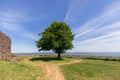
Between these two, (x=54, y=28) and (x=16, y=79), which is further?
(x=54, y=28)

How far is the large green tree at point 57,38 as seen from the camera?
45.9 meters

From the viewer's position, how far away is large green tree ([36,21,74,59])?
45.9 metres

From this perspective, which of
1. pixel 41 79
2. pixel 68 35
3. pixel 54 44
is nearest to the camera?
pixel 41 79

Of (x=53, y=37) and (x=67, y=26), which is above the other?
(x=67, y=26)

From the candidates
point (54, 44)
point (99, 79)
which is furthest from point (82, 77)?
point (54, 44)

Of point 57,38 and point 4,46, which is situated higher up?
point 57,38

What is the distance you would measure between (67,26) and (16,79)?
1311 inches

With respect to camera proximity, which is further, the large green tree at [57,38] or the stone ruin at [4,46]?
the large green tree at [57,38]

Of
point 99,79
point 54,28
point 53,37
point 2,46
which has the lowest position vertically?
point 99,79

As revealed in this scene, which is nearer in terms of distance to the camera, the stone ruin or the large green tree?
the stone ruin

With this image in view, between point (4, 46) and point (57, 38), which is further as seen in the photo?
point (57, 38)

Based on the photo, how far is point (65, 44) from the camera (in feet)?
151

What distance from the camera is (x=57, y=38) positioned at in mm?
46656

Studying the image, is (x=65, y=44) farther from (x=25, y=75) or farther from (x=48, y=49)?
(x=25, y=75)
